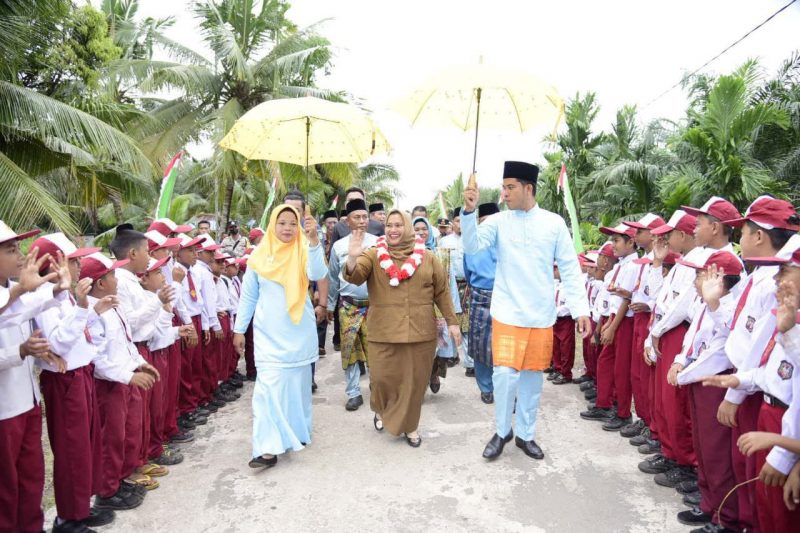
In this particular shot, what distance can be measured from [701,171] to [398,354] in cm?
919

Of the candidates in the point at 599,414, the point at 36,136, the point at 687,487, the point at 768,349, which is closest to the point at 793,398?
the point at 768,349

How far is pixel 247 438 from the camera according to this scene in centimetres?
493

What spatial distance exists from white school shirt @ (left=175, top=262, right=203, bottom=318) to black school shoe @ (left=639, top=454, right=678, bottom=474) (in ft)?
13.3

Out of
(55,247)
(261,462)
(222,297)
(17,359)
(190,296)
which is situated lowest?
(261,462)

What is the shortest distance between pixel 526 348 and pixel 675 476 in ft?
4.51

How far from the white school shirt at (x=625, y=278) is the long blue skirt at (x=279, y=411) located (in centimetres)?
290

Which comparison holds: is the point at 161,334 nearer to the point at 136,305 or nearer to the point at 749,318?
the point at 136,305

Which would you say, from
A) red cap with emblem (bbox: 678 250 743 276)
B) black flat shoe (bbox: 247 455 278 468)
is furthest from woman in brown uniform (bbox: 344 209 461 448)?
red cap with emblem (bbox: 678 250 743 276)

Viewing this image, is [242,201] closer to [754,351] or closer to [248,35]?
[248,35]

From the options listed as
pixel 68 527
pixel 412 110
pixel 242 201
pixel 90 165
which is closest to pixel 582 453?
pixel 412 110

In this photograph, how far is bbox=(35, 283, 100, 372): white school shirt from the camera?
9.88ft

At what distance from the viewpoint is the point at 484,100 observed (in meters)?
5.07

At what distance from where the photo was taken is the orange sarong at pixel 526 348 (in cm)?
447

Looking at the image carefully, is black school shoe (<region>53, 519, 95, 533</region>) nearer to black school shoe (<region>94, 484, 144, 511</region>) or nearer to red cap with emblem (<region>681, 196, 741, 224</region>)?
black school shoe (<region>94, 484, 144, 511</region>)
